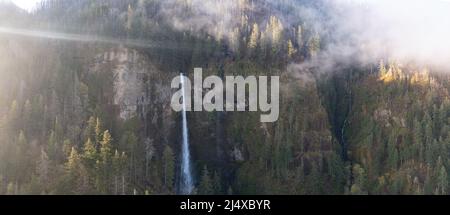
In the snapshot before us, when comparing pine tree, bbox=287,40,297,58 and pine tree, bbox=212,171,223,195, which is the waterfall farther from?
pine tree, bbox=287,40,297,58

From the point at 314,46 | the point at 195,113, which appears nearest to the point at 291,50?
the point at 314,46

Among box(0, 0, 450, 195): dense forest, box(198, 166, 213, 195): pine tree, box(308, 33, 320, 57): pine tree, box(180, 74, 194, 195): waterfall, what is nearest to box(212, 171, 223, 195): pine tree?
box(0, 0, 450, 195): dense forest

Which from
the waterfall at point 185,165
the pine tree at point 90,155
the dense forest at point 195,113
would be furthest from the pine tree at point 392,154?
the pine tree at point 90,155

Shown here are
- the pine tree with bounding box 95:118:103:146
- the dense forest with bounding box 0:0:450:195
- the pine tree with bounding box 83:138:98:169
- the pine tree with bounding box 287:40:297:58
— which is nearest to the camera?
the pine tree with bounding box 83:138:98:169

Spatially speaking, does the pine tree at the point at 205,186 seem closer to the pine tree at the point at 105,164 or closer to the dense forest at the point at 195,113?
the dense forest at the point at 195,113

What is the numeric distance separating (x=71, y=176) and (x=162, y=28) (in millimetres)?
46563

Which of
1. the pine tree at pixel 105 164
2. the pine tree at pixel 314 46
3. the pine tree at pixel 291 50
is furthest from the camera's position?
the pine tree at pixel 314 46

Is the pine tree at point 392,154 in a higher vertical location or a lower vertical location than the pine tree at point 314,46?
lower

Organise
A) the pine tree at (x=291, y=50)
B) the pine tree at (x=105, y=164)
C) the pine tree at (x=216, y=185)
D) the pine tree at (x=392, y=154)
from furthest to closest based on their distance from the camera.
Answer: the pine tree at (x=291, y=50) < the pine tree at (x=392, y=154) < the pine tree at (x=216, y=185) < the pine tree at (x=105, y=164)

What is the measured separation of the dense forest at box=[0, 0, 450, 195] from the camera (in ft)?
340

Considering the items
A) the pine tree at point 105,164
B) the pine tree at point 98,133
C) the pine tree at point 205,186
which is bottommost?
the pine tree at point 205,186

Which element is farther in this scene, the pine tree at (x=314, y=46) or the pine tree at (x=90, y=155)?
the pine tree at (x=314, y=46)

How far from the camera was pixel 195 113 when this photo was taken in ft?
398

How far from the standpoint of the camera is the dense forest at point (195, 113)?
103688mm
